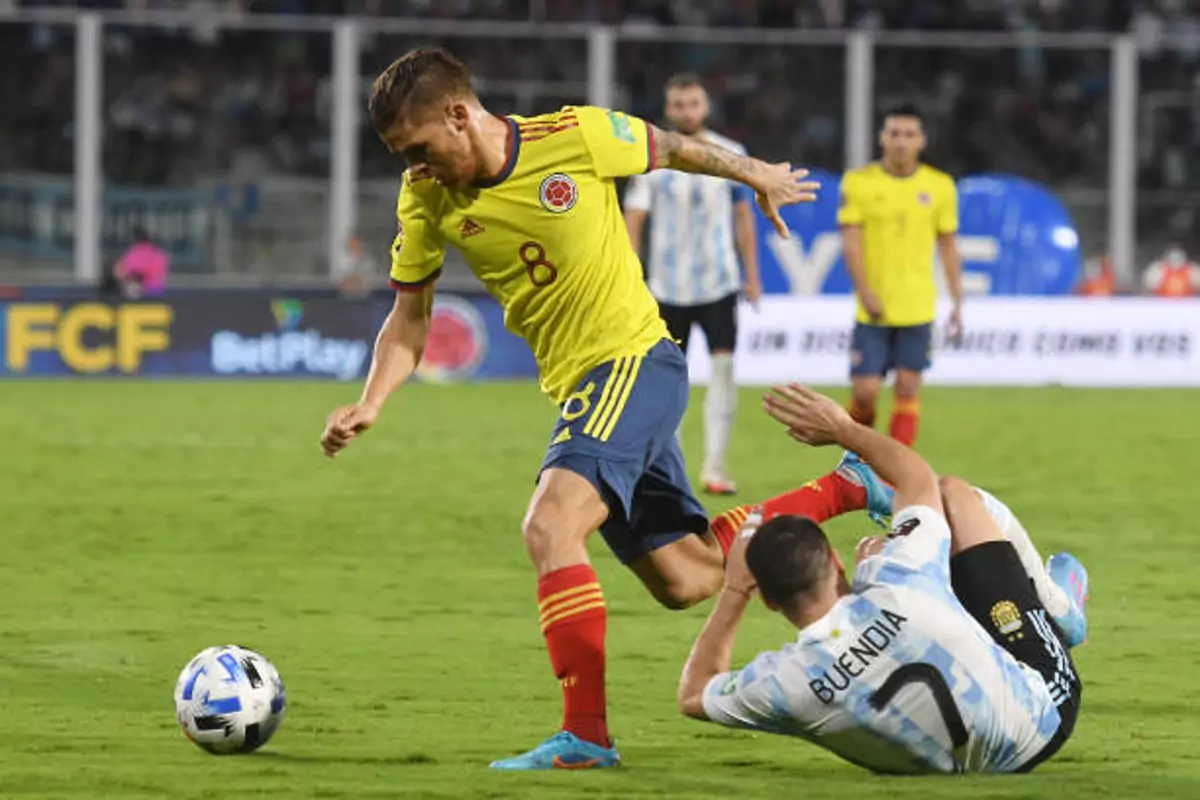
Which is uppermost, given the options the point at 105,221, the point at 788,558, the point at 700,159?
the point at 700,159

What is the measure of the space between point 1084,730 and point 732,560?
4.30ft

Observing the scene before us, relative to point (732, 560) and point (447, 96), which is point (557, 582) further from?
point (447, 96)

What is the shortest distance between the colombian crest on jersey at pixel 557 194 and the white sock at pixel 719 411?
22.6 feet

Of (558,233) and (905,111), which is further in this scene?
(905,111)

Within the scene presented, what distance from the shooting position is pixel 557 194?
6.29 metres

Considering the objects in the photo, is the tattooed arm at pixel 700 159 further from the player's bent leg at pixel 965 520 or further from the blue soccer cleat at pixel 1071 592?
the blue soccer cleat at pixel 1071 592

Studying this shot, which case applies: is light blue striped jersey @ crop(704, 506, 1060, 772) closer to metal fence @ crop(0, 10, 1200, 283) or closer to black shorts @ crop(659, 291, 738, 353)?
black shorts @ crop(659, 291, 738, 353)

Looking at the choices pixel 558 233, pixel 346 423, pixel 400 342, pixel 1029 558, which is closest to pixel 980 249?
pixel 400 342

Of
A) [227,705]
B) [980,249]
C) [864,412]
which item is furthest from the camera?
[980,249]

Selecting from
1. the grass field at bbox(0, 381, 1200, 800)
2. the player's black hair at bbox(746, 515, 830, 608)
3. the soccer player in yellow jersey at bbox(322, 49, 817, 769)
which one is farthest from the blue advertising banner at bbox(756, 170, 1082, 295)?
the player's black hair at bbox(746, 515, 830, 608)

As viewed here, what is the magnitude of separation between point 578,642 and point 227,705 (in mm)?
1006

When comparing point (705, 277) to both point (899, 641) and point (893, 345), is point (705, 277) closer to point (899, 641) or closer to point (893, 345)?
point (893, 345)

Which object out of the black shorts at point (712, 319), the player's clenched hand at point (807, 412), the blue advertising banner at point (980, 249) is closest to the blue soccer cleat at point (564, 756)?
the player's clenched hand at point (807, 412)

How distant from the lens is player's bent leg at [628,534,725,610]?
6707mm
